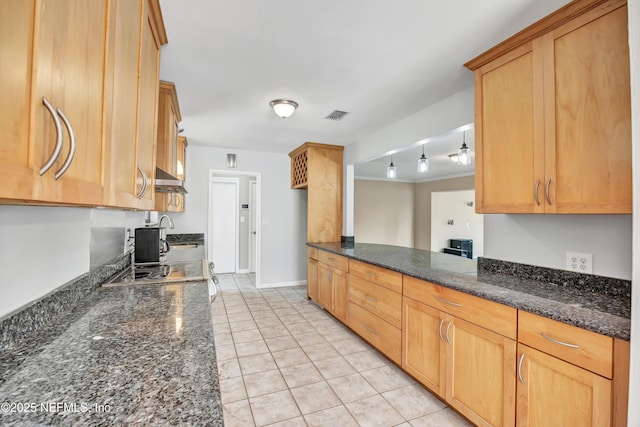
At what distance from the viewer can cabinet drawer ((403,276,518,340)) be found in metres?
1.49

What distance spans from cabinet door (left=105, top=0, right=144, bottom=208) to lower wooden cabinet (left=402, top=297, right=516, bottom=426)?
6.02 feet

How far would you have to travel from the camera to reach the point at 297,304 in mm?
4137

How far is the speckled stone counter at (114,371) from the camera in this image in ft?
2.00

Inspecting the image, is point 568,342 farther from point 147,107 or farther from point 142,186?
point 147,107

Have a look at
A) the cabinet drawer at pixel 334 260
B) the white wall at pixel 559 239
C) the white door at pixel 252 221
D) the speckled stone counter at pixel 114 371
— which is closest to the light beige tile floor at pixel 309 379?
the cabinet drawer at pixel 334 260

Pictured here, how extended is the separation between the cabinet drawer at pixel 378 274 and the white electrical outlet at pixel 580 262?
1.04 meters

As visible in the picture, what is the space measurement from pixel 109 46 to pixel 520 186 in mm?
2017

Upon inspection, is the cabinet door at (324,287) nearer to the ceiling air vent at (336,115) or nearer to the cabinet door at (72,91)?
the ceiling air vent at (336,115)

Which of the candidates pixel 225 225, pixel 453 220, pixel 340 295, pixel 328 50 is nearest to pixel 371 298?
pixel 340 295

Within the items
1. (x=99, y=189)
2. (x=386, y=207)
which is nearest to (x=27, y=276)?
(x=99, y=189)

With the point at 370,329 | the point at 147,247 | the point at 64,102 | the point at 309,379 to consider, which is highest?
the point at 64,102

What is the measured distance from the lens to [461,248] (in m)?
7.80

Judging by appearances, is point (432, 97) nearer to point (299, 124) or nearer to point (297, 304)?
point (299, 124)

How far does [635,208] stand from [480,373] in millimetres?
1099
